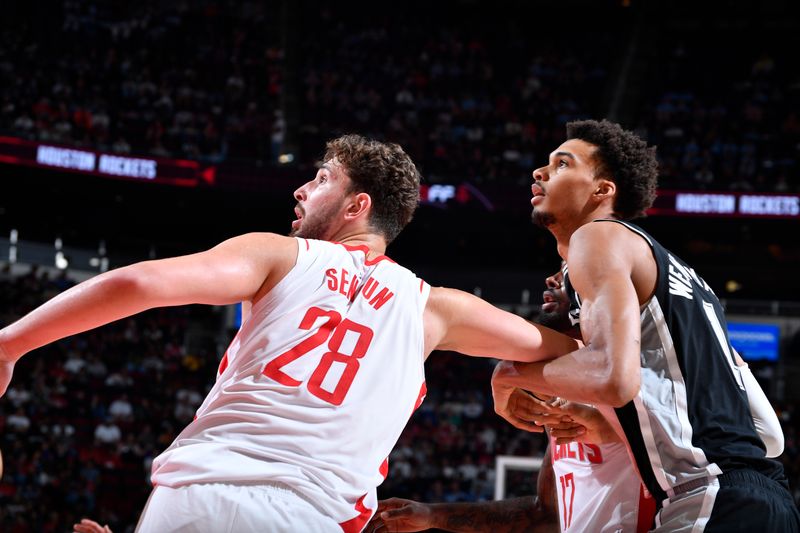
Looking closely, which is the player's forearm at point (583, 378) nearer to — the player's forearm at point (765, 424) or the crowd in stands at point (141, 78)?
the player's forearm at point (765, 424)

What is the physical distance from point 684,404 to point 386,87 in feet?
60.4

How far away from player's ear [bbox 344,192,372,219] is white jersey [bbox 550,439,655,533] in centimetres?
142

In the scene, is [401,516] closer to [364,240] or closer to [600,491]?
[600,491]

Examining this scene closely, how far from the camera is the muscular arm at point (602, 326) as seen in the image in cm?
272

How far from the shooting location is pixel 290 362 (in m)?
2.48

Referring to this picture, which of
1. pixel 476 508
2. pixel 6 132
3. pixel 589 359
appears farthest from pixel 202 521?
pixel 6 132

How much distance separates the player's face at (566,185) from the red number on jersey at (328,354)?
4.06 feet

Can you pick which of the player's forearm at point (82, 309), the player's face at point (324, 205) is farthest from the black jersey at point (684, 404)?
the player's forearm at point (82, 309)

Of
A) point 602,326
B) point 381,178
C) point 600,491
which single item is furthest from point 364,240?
point 600,491

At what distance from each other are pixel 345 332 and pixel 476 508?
6.34 ft

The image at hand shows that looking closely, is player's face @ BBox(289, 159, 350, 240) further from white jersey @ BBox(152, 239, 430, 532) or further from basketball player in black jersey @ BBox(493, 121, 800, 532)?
basketball player in black jersey @ BBox(493, 121, 800, 532)

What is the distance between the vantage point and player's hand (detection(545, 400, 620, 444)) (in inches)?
133

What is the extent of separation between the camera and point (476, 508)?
13.7 ft

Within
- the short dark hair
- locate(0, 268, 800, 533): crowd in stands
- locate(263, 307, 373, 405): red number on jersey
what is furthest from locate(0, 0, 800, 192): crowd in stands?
locate(263, 307, 373, 405): red number on jersey
